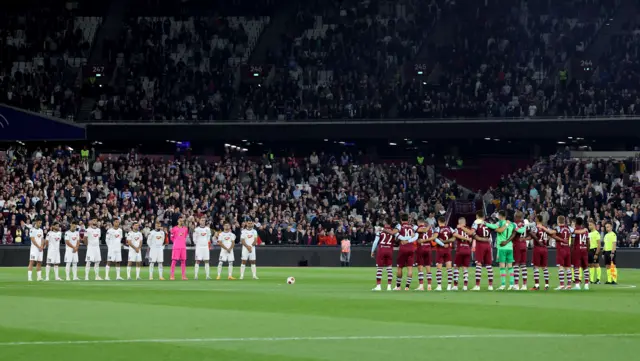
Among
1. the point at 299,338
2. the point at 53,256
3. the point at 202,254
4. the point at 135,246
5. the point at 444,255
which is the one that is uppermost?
the point at 135,246

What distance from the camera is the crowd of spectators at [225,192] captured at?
173ft

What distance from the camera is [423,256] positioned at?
29.5 m

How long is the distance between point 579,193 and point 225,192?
1804cm

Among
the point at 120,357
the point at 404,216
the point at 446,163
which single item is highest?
the point at 446,163

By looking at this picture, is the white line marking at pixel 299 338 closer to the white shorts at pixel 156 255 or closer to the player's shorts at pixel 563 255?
the player's shorts at pixel 563 255

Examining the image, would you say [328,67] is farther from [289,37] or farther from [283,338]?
[283,338]

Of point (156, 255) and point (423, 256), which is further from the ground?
point (423, 256)

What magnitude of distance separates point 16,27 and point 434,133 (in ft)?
87.3

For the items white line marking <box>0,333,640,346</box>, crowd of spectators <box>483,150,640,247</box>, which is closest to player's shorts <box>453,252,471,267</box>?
white line marking <box>0,333,640,346</box>

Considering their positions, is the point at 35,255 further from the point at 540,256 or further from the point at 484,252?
the point at 540,256

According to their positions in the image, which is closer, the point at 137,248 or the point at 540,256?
the point at 540,256

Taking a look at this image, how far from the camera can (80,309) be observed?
22.2 metres

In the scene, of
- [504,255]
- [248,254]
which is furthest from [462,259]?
[248,254]

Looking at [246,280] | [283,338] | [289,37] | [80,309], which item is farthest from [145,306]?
[289,37]
